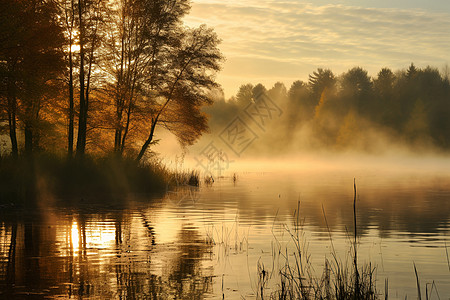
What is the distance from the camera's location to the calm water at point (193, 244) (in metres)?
11.3

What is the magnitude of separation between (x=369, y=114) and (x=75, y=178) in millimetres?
89144

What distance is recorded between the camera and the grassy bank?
2708 centimetres

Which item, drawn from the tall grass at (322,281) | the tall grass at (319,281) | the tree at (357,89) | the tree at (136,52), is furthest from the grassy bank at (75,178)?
the tree at (357,89)

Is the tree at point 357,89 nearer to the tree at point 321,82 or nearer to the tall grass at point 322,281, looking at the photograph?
the tree at point 321,82

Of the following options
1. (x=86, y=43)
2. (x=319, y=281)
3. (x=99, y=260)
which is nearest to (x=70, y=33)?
(x=86, y=43)

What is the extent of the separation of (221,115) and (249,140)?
15.5 m

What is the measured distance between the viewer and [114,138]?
142 ft

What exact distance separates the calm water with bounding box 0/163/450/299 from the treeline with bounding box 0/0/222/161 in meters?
7.33

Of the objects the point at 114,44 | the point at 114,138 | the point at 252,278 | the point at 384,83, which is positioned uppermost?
the point at 384,83

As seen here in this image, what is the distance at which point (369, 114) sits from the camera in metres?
114

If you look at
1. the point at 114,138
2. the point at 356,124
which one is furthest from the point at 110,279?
the point at 356,124

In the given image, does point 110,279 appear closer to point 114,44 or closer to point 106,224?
point 106,224

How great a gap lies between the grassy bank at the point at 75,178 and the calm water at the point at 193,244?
1913mm

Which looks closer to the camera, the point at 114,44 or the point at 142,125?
the point at 114,44
